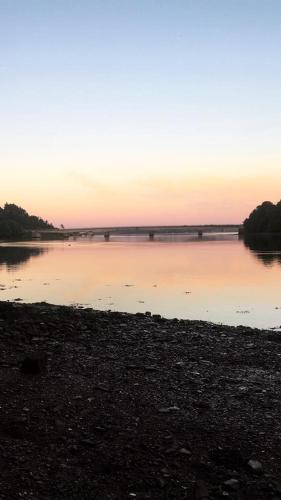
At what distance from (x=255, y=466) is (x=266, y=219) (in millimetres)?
177641

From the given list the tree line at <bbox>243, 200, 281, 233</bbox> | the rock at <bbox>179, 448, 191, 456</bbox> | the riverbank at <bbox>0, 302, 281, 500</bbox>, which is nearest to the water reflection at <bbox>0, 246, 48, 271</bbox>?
the riverbank at <bbox>0, 302, 281, 500</bbox>

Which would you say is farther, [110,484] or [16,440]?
[16,440]

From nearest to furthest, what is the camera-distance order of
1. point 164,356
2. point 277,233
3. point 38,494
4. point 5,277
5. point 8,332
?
point 38,494, point 164,356, point 8,332, point 5,277, point 277,233

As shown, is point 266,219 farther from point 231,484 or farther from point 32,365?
point 231,484

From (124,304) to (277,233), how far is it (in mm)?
148560

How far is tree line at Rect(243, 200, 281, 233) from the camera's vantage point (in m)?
169

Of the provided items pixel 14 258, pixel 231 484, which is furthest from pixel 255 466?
pixel 14 258

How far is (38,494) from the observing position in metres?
7.17

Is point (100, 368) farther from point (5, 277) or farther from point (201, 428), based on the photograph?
point (5, 277)

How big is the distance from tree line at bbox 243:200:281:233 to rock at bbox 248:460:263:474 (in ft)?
540

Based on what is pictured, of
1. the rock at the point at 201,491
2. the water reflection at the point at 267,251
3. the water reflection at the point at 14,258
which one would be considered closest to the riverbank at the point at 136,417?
the rock at the point at 201,491

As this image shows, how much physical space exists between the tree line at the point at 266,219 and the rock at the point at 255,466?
165 metres

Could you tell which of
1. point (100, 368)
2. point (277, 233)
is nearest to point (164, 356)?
point (100, 368)

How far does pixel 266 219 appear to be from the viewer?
179500 mm
